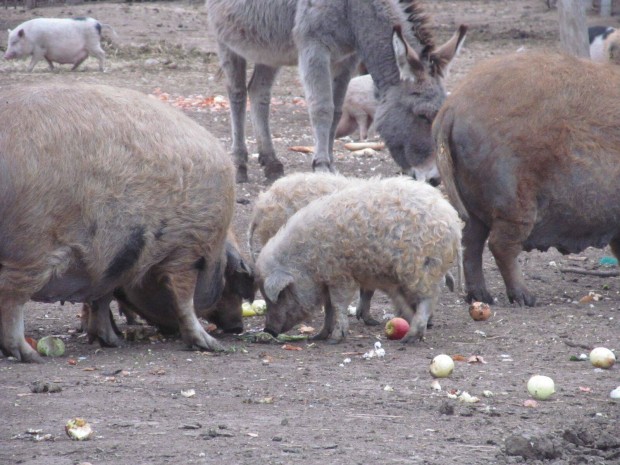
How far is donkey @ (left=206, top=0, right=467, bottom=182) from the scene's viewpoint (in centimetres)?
993

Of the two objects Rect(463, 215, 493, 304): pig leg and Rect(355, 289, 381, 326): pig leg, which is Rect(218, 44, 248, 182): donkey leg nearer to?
Rect(463, 215, 493, 304): pig leg

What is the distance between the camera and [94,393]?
5.08 meters

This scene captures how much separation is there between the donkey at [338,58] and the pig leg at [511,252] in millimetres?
2670

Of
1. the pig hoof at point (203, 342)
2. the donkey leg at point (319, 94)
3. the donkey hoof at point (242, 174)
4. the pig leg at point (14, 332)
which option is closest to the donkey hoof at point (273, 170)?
the donkey hoof at point (242, 174)

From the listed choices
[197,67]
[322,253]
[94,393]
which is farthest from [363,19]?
[197,67]

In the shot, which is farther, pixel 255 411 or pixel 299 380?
pixel 299 380

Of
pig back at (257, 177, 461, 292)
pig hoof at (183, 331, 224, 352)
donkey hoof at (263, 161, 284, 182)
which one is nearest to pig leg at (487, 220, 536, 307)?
pig back at (257, 177, 461, 292)

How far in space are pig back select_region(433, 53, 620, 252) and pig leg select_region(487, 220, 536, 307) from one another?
0.23ft

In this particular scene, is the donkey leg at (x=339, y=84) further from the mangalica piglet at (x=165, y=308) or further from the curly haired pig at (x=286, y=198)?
the mangalica piglet at (x=165, y=308)

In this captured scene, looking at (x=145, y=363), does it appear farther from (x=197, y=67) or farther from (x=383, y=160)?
(x=197, y=67)

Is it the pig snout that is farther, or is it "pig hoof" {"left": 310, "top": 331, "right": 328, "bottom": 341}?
the pig snout

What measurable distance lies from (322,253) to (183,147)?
0.99 meters

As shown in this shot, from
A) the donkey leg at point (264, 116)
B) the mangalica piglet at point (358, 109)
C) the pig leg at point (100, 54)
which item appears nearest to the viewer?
the donkey leg at point (264, 116)

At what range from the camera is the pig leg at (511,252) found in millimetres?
7070
